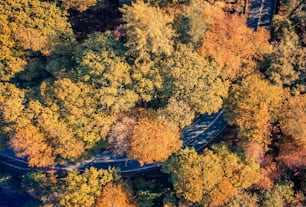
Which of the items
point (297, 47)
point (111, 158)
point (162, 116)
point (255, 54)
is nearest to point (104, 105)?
point (162, 116)

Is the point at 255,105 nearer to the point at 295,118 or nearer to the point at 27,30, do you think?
the point at 295,118

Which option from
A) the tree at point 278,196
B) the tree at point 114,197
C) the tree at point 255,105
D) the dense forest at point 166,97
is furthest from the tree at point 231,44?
the tree at point 114,197

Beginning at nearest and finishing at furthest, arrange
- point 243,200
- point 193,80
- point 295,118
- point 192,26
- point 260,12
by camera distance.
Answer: point 192,26 → point 193,80 → point 295,118 → point 243,200 → point 260,12

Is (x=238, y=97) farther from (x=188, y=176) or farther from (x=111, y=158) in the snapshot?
(x=111, y=158)

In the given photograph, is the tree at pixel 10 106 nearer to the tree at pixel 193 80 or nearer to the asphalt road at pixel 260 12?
the tree at pixel 193 80

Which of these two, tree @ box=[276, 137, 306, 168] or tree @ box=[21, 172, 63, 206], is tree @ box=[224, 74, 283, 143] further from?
tree @ box=[21, 172, 63, 206]

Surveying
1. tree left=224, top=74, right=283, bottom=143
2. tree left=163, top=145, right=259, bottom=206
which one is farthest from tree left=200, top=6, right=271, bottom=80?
tree left=163, top=145, right=259, bottom=206

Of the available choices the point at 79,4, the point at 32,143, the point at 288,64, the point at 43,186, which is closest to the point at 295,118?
the point at 288,64
